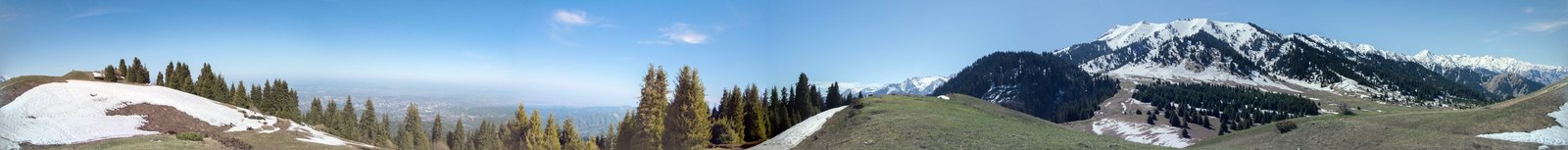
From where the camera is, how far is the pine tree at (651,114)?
117 ft

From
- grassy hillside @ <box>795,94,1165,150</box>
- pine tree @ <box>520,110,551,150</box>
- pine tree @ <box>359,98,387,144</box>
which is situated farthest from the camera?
pine tree @ <box>359,98,387,144</box>

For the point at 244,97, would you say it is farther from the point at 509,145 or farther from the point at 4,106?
the point at 509,145

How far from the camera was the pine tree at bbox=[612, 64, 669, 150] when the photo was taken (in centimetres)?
3553

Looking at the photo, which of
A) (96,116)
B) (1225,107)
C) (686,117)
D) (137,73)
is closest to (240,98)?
(137,73)

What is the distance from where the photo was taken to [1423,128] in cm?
2545

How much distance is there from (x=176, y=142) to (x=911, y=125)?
44.8m

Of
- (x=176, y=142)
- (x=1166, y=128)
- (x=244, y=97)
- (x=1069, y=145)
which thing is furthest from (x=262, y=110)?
(x=1166, y=128)

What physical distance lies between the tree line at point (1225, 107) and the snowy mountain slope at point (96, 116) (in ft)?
455

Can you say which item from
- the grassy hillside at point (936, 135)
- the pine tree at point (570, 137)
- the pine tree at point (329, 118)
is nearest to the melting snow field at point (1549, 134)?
the grassy hillside at point (936, 135)

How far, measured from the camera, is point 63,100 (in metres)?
58.2

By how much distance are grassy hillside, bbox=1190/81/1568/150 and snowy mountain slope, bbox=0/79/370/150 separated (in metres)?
57.1

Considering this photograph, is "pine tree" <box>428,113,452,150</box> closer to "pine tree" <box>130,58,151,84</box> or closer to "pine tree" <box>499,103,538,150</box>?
"pine tree" <box>130,58,151,84</box>

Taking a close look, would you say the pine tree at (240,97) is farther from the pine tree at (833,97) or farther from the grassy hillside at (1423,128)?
the grassy hillside at (1423,128)

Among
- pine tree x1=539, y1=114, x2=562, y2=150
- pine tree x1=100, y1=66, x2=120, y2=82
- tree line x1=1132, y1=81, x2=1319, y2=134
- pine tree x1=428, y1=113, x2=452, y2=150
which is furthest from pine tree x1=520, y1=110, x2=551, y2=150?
tree line x1=1132, y1=81, x2=1319, y2=134
